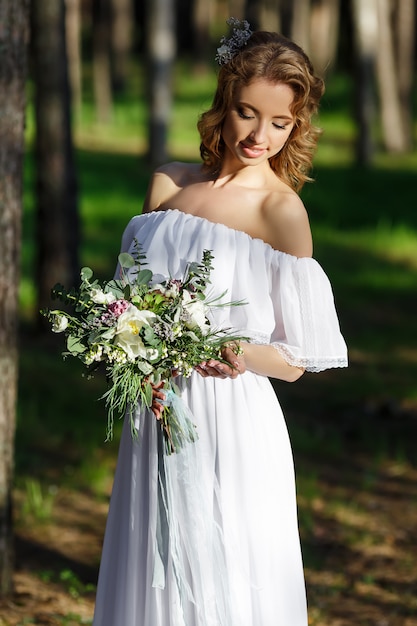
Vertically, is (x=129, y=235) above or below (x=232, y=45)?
below

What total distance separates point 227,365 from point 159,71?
1605cm

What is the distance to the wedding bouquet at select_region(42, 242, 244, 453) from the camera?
8.87 ft

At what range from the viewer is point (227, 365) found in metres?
2.82

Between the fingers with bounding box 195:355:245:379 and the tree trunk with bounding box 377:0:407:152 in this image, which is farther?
the tree trunk with bounding box 377:0:407:152

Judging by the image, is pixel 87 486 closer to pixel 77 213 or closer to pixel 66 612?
pixel 66 612

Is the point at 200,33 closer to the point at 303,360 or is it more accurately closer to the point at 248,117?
the point at 248,117

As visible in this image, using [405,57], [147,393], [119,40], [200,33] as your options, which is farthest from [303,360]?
[200,33]

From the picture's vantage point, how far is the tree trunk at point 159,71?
17.7 metres

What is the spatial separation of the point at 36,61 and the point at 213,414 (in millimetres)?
6041

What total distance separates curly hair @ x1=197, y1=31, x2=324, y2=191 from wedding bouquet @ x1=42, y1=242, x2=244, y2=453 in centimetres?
55

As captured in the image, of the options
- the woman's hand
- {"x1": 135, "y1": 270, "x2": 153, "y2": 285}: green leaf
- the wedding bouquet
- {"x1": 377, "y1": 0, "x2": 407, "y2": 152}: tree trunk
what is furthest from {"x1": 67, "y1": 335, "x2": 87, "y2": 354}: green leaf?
{"x1": 377, "y1": 0, "x2": 407, "y2": 152}: tree trunk

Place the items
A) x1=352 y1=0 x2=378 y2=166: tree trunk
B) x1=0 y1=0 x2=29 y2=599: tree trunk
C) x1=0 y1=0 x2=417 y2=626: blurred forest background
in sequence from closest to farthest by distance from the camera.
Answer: x1=0 y1=0 x2=29 y2=599: tree trunk → x1=0 y1=0 x2=417 y2=626: blurred forest background → x1=352 y1=0 x2=378 y2=166: tree trunk

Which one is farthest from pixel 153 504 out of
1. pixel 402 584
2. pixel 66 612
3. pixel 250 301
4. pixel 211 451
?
pixel 402 584

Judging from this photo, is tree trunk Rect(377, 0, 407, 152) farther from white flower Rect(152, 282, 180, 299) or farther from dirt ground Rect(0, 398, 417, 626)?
white flower Rect(152, 282, 180, 299)
